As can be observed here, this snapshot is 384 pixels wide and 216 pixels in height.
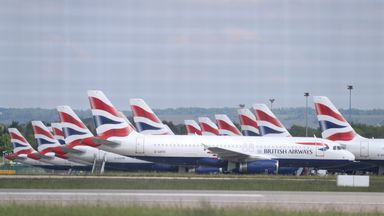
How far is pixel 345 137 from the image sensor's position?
74250 mm

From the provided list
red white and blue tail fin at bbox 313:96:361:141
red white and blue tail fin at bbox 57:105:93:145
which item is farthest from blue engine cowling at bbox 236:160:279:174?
red white and blue tail fin at bbox 57:105:93:145

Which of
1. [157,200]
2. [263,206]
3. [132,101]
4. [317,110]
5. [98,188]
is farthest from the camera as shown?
[132,101]

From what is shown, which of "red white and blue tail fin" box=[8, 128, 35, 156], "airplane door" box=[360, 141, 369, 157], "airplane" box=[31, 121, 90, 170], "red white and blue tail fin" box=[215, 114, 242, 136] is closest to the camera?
"airplane door" box=[360, 141, 369, 157]

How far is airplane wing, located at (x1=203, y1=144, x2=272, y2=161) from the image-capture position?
68.8 meters

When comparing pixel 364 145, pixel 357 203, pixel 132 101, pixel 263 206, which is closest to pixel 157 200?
pixel 263 206

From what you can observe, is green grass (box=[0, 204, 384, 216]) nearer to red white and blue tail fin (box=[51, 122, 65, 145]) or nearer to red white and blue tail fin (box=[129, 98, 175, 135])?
red white and blue tail fin (box=[129, 98, 175, 135])

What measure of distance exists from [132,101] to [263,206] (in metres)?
51.4

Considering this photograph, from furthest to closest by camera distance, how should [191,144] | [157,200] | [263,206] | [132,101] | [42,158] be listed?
[42,158] < [132,101] < [191,144] < [157,200] < [263,206]

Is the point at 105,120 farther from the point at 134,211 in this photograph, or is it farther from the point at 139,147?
the point at 134,211

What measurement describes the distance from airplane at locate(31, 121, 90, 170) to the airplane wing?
Result: 1657 cm

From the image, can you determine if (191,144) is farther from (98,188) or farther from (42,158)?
(98,188)

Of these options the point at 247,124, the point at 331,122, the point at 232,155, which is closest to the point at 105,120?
the point at 232,155

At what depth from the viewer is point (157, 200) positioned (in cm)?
3319

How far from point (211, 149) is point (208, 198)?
33638 millimetres
